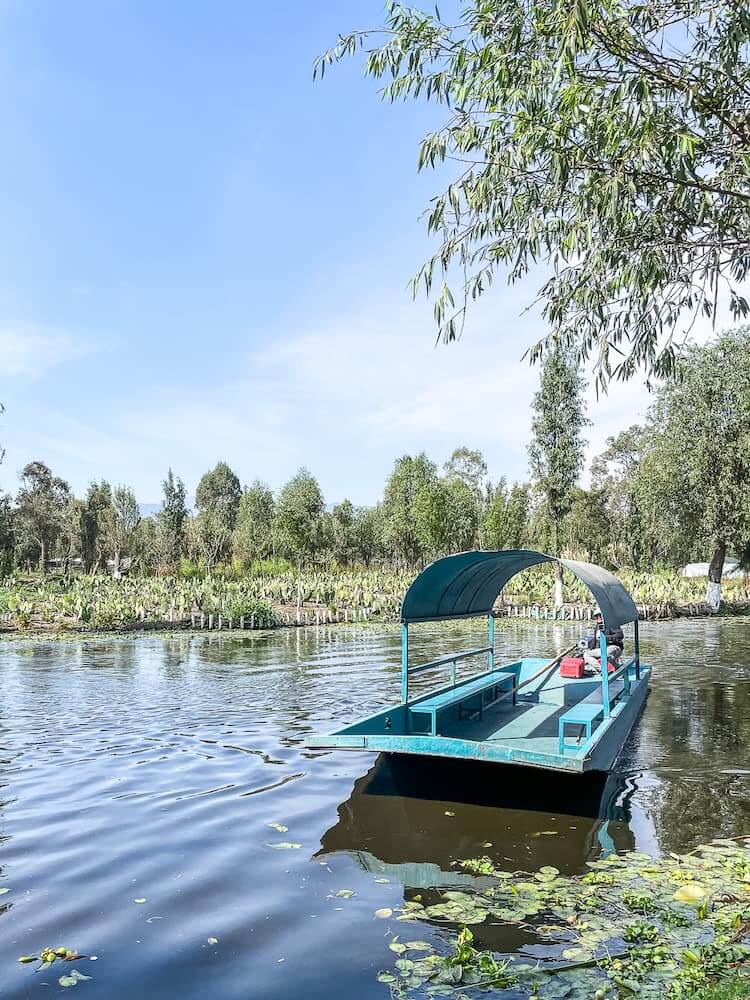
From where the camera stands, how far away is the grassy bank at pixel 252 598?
2622 centimetres

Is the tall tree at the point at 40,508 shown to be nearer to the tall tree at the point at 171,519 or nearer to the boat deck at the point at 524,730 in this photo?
the tall tree at the point at 171,519

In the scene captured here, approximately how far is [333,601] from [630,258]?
27.6m

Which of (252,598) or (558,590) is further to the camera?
(558,590)

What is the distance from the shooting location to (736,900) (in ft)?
16.2

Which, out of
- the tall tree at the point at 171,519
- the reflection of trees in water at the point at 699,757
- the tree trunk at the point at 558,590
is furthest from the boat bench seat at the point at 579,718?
the tall tree at the point at 171,519

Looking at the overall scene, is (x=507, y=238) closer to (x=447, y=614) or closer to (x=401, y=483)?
(x=447, y=614)

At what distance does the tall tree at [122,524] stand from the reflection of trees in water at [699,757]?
35850 millimetres

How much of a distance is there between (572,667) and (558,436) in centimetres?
2573

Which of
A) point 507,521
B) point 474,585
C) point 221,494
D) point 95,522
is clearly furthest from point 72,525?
point 474,585

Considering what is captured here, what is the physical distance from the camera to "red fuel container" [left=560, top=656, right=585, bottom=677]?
38.7ft

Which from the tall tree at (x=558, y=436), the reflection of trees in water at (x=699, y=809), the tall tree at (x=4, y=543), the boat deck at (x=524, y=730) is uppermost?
the tall tree at (x=558, y=436)

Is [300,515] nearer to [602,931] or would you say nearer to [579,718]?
[579,718]

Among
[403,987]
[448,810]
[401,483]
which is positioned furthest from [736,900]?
[401,483]

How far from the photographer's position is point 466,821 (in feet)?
22.6
